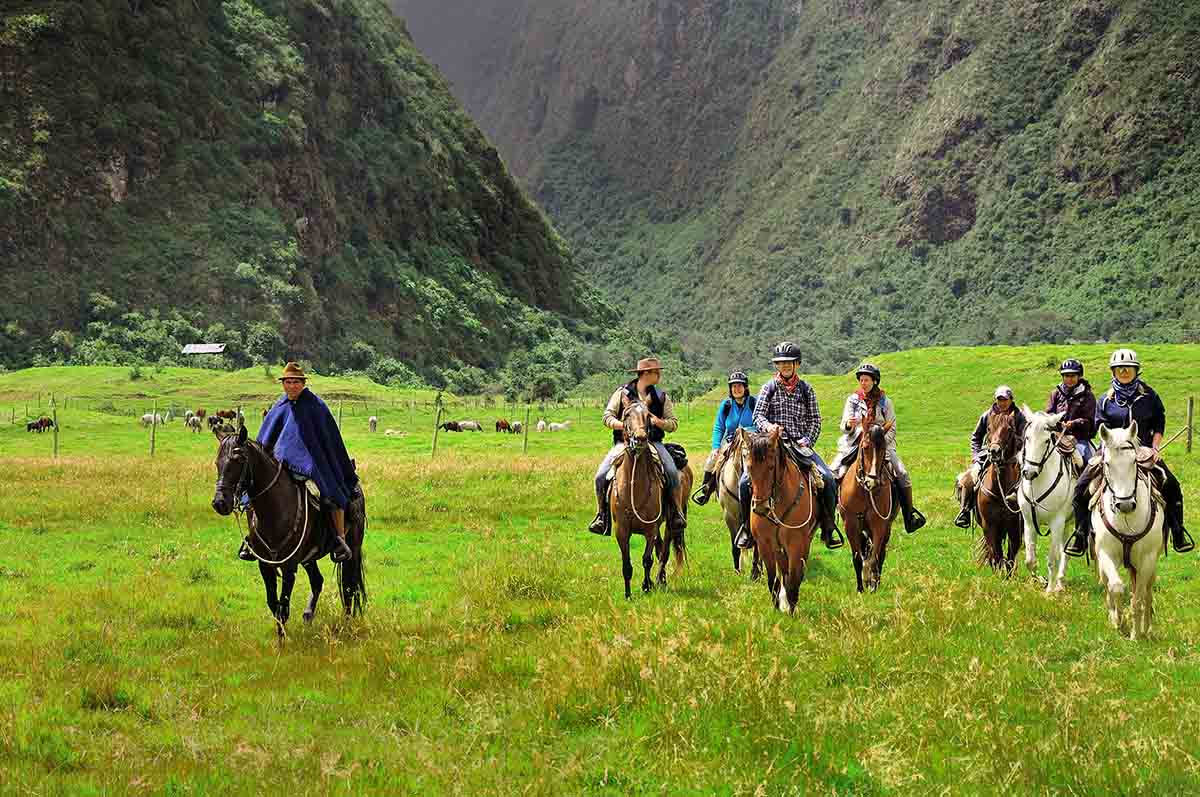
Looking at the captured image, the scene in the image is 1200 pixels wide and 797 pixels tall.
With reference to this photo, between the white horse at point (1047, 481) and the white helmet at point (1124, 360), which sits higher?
the white helmet at point (1124, 360)

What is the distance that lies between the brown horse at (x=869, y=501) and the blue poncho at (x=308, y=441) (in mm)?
7094

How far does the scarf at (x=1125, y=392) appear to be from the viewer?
44.2 ft

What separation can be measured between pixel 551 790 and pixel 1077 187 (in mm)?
203954

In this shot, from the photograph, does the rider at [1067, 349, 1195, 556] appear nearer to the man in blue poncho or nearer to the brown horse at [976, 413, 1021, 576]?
the brown horse at [976, 413, 1021, 576]

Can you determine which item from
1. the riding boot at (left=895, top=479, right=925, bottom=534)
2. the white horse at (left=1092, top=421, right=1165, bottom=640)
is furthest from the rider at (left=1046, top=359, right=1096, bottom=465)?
the white horse at (left=1092, top=421, right=1165, bottom=640)

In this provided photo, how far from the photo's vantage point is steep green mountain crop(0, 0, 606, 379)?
4122 inches

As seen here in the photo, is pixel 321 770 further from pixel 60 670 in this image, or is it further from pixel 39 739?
pixel 60 670

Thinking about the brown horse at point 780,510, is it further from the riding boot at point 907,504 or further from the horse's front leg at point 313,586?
the horse's front leg at point 313,586

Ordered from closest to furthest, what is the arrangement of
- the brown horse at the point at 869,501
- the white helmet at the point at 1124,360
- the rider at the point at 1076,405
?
the white helmet at the point at 1124,360, the brown horse at the point at 869,501, the rider at the point at 1076,405

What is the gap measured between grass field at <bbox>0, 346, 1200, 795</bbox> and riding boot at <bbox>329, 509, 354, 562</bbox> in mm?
826

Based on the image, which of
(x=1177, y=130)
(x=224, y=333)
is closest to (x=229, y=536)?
(x=224, y=333)

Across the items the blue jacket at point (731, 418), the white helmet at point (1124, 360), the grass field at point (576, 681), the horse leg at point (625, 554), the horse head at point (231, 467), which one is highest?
the white helmet at point (1124, 360)

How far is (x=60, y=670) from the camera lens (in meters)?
9.84

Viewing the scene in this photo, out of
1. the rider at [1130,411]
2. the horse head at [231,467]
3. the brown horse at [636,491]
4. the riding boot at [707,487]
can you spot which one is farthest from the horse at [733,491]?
the horse head at [231,467]
